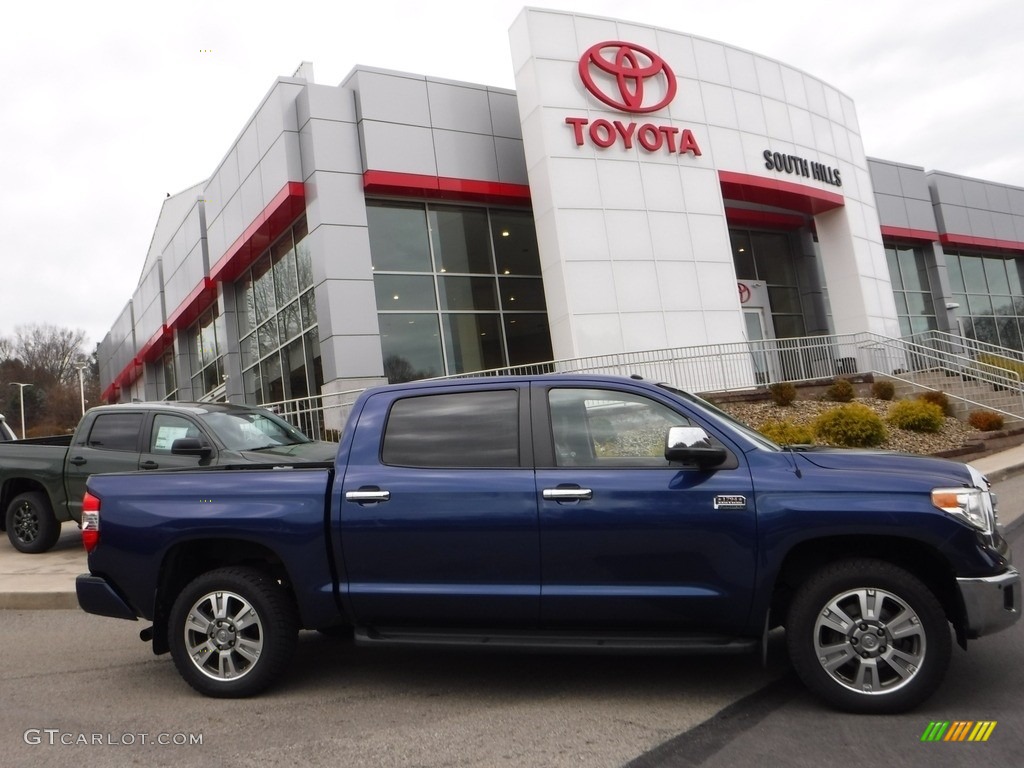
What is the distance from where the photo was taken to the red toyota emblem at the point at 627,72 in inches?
753

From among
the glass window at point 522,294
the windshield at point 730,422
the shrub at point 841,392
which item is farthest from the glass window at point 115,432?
the shrub at point 841,392

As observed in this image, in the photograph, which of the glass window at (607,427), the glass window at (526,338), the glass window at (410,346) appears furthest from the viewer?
the glass window at (526,338)

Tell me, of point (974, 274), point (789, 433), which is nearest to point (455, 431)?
point (789, 433)

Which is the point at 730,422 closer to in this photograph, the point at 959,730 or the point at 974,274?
the point at 959,730

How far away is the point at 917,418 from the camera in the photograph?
611 inches

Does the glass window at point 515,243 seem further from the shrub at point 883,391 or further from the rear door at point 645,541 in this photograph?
the rear door at point 645,541

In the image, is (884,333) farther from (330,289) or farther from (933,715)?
(933,715)

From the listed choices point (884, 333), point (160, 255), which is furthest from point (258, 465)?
point (160, 255)

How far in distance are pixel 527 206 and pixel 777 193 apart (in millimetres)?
7134

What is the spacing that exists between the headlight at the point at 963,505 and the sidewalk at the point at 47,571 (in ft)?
6.43

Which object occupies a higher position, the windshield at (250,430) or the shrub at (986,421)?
the windshield at (250,430)

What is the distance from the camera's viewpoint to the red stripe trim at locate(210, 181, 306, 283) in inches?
718

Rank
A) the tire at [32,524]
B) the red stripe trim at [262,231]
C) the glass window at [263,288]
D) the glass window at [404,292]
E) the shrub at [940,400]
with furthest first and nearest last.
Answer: the glass window at [263,288] → the glass window at [404,292] → the red stripe trim at [262,231] → the shrub at [940,400] → the tire at [32,524]

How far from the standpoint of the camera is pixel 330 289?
17.5 meters
